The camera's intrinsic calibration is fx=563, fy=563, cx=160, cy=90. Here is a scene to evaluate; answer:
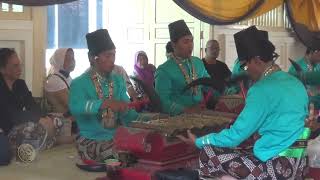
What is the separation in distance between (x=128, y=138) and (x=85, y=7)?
375cm

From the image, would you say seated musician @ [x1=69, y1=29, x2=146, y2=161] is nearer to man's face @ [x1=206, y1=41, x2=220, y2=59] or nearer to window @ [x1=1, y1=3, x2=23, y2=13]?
window @ [x1=1, y1=3, x2=23, y2=13]

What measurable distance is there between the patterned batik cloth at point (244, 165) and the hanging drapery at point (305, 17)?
4521mm

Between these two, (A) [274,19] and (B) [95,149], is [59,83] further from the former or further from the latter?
(A) [274,19]

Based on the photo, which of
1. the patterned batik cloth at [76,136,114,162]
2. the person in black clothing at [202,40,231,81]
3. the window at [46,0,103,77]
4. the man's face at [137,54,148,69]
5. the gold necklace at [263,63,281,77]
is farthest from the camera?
the man's face at [137,54,148,69]

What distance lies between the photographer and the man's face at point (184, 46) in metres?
4.19

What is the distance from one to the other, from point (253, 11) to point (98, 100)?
3.01m

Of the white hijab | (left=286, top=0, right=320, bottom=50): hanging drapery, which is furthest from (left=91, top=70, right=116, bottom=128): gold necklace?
(left=286, top=0, right=320, bottom=50): hanging drapery

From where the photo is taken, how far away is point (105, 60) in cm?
374

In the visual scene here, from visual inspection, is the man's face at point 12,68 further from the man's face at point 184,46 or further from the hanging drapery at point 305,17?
the hanging drapery at point 305,17

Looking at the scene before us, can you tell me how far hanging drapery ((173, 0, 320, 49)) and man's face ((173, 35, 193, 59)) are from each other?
2.36 feet

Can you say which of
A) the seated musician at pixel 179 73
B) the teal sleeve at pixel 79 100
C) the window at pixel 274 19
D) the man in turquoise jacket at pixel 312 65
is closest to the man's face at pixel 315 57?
the man in turquoise jacket at pixel 312 65

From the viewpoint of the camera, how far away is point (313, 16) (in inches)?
294

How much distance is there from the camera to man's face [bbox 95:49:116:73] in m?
3.74

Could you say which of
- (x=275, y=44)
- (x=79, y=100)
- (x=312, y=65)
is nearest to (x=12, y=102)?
(x=79, y=100)
